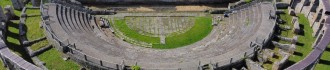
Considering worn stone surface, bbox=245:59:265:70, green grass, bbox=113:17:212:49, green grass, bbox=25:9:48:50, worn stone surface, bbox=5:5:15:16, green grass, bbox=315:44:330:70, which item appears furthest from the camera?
worn stone surface, bbox=5:5:15:16

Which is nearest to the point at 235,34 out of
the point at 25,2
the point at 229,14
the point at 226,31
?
the point at 226,31

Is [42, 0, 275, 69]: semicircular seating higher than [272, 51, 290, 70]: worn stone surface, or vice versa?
[42, 0, 275, 69]: semicircular seating

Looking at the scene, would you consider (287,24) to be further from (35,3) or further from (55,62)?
(35,3)

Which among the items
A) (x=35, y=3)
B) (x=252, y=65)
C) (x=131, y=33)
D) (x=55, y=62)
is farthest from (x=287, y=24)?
(x=35, y=3)

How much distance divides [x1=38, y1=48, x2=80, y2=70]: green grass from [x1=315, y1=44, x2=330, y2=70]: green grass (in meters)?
31.5

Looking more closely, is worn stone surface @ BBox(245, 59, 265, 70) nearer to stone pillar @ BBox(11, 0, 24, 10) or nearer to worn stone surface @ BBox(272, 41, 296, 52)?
worn stone surface @ BBox(272, 41, 296, 52)

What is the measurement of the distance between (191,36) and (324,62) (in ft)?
62.8

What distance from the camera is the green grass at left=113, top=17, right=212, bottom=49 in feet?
189

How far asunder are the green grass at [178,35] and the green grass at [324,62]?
1689 cm

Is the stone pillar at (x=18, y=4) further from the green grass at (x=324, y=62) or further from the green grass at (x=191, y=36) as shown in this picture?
the green grass at (x=324, y=62)

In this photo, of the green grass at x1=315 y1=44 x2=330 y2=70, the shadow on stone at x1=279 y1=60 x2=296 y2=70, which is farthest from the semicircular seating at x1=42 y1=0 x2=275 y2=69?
the green grass at x1=315 y1=44 x2=330 y2=70

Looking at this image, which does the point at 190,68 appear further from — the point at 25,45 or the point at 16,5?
the point at 16,5

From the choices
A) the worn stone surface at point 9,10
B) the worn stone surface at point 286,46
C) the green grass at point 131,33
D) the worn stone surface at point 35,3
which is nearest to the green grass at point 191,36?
the green grass at point 131,33

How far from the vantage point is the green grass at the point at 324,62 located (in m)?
51.1
